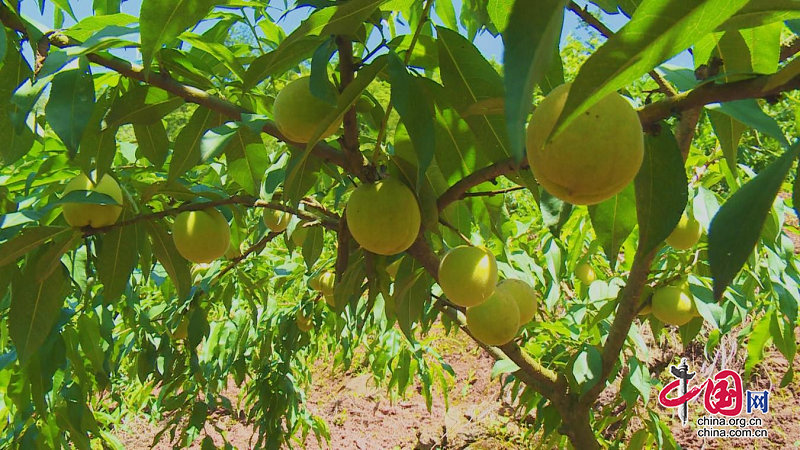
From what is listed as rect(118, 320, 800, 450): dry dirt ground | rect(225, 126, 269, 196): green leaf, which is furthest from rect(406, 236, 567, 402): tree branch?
rect(118, 320, 800, 450): dry dirt ground

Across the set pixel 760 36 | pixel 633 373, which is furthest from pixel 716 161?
pixel 760 36

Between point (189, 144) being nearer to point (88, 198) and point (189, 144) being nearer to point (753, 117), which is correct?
point (88, 198)

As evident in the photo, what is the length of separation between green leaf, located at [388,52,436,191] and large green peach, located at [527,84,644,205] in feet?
0.51

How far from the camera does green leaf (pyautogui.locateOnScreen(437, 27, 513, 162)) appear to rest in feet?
2.47

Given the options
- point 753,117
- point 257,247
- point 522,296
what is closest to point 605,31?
point 753,117

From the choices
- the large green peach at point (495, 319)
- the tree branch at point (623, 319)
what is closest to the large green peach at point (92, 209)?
the large green peach at point (495, 319)

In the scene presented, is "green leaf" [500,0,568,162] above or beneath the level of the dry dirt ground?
beneath

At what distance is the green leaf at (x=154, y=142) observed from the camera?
3.55ft

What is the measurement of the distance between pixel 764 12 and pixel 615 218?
0.29 m

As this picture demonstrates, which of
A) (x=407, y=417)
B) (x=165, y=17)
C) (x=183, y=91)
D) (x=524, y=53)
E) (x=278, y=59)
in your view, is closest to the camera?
(x=524, y=53)

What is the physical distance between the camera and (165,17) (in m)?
0.64

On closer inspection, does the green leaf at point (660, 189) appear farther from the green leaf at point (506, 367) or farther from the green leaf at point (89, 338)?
the green leaf at point (89, 338)

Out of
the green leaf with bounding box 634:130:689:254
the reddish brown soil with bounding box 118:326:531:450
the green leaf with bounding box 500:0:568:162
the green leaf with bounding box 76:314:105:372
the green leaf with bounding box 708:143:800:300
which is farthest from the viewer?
the reddish brown soil with bounding box 118:326:531:450

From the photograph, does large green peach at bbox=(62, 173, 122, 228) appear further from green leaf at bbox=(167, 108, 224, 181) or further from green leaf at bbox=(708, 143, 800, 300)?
green leaf at bbox=(708, 143, 800, 300)
